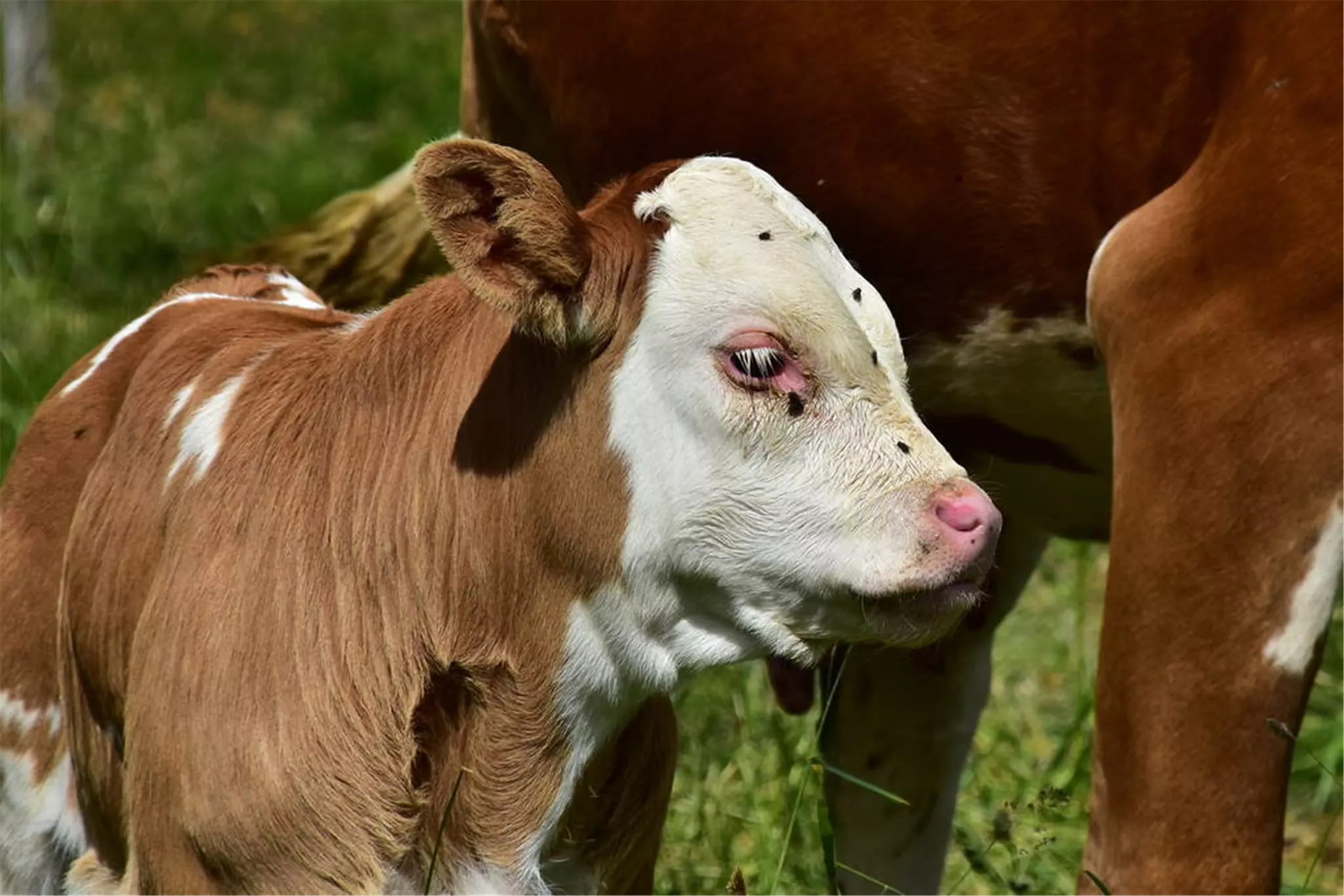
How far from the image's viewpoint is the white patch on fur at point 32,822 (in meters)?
3.78

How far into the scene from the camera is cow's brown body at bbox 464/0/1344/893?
10.7 ft

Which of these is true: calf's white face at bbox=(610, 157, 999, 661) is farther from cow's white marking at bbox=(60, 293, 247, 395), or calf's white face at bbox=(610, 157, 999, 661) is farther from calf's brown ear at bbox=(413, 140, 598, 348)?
cow's white marking at bbox=(60, 293, 247, 395)

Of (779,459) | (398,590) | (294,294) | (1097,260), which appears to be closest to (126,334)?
(294,294)

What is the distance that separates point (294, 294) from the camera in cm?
408

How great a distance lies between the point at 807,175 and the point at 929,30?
0.31 metres

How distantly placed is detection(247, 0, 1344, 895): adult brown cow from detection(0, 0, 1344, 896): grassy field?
0.36 metres

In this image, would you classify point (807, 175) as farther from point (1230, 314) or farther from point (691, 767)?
point (691, 767)

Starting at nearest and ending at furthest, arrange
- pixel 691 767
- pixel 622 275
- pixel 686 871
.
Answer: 1. pixel 622 275
2. pixel 686 871
3. pixel 691 767

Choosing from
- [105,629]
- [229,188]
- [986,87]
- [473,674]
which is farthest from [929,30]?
[229,188]

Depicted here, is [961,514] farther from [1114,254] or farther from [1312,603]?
[1114,254]

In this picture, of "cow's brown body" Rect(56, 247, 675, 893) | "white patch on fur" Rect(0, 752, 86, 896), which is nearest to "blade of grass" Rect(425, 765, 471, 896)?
"cow's brown body" Rect(56, 247, 675, 893)

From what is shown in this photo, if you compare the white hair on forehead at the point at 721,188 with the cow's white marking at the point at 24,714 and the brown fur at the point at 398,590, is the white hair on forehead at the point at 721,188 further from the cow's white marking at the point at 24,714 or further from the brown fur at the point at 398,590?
the cow's white marking at the point at 24,714

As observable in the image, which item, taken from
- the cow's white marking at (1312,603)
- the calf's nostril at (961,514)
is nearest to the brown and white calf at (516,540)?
the calf's nostril at (961,514)

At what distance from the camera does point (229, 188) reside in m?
8.66
